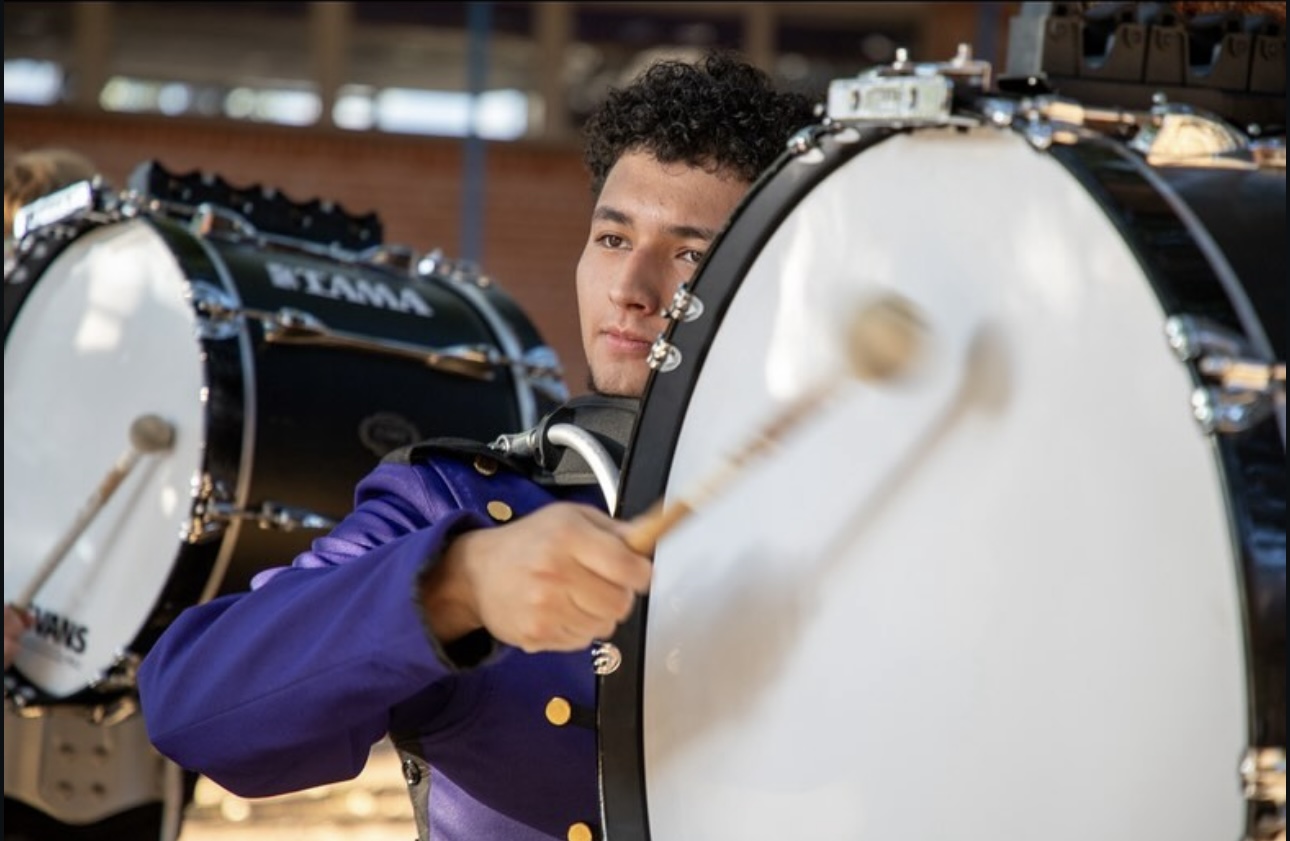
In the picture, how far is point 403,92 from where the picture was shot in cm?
927

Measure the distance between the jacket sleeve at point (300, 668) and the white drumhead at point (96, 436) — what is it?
173 centimetres

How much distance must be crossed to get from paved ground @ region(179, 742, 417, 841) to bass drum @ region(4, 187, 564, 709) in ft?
2.14

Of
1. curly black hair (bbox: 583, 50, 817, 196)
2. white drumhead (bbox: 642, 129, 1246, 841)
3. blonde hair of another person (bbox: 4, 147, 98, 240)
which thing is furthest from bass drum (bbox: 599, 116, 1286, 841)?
blonde hair of another person (bbox: 4, 147, 98, 240)

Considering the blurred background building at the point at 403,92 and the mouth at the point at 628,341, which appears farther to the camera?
the blurred background building at the point at 403,92

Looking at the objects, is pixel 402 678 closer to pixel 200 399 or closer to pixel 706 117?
pixel 706 117

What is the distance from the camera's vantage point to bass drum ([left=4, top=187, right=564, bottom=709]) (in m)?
3.39

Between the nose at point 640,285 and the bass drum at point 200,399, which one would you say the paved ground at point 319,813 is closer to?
the bass drum at point 200,399

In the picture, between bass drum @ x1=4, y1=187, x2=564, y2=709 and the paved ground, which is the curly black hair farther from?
the paved ground

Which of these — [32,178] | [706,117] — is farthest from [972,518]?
[32,178]

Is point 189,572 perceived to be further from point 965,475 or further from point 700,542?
point 965,475

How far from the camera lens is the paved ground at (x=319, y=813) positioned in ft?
13.8

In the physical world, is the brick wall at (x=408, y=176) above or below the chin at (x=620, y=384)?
below

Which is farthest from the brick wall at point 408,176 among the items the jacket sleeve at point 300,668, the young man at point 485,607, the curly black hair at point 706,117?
the jacket sleeve at point 300,668

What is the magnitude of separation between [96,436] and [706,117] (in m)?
1.97
